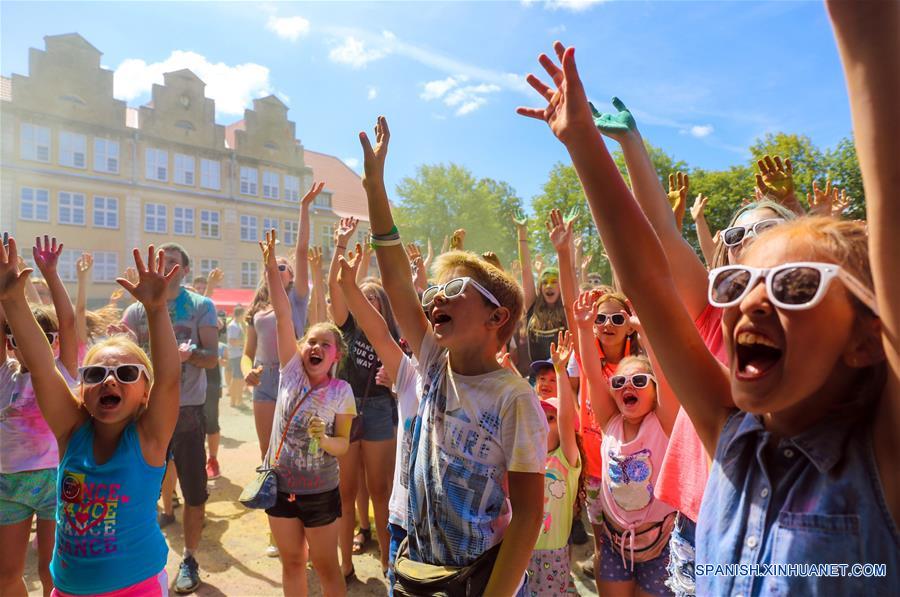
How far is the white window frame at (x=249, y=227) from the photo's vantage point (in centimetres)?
3494

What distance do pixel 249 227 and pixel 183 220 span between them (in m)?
4.24

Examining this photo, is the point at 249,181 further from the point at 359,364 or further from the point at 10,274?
the point at 10,274

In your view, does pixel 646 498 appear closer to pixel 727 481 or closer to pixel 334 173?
pixel 727 481

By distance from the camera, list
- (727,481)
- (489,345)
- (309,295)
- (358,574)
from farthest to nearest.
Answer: (309,295) → (358,574) → (489,345) → (727,481)

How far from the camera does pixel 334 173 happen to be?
46.2 m

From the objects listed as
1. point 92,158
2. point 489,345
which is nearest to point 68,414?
point 489,345

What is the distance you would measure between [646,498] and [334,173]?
46620 millimetres

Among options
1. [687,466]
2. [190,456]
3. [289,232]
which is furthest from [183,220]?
[687,466]

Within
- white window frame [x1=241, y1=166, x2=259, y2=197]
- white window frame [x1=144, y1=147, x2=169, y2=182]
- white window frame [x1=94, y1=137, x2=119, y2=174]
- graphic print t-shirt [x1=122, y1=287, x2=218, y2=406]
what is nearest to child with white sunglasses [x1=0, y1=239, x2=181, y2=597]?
graphic print t-shirt [x1=122, y1=287, x2=218, y2=406]

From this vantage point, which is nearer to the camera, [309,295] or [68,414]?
[68,414]

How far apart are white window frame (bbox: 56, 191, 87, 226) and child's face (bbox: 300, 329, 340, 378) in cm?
3178

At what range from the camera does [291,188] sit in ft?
125

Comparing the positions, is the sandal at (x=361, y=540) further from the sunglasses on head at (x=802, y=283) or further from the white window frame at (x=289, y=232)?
the white window frame at (x=289, y=232)

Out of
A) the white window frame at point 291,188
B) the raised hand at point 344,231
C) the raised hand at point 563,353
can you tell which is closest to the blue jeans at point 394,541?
the raised hand at point 563,353
